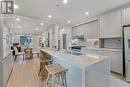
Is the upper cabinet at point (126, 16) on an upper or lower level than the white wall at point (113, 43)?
upper

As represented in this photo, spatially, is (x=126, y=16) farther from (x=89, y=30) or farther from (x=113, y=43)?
(x=89, y=30)

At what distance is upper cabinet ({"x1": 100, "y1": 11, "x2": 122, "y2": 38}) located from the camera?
468 cm

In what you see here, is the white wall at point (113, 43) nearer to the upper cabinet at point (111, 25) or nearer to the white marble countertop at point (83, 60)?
the upper cabinet at point (111, 25)

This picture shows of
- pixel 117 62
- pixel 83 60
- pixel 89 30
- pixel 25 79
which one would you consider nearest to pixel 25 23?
pixel 89 30

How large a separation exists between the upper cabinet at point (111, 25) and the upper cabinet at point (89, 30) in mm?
777

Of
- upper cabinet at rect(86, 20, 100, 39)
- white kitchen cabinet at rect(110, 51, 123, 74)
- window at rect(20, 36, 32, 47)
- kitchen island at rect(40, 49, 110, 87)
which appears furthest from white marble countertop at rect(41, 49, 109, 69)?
window at rect(20, 36, 32, 47)

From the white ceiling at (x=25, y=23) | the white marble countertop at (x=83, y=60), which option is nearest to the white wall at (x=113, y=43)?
the white marble countertop at (x=83, y=60)

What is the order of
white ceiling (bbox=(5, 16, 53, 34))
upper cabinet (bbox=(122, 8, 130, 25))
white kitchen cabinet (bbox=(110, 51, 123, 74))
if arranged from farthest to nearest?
white ceiling (bbox=(5, 16, 53, 34)), white kitchen cabinet (bbox=(110, 51, 123, 74)), upper cabinet (bbox=(122, 8, 130, 25))

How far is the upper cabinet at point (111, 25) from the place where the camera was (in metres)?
4.68

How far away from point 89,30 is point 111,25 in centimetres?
217

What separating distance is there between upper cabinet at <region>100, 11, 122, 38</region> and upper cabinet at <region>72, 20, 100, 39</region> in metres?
0.78

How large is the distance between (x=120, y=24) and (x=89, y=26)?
269 cm

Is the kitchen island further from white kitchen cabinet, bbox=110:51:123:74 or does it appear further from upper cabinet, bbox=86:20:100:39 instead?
upper cabinet, bbox=86:20:100:39

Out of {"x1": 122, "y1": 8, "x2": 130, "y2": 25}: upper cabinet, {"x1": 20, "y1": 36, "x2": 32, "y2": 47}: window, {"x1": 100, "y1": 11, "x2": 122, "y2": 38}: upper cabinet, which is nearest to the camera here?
{"x1": 122, "y1": 8, "x2": 130, "y2": 25}: upper cabinet
